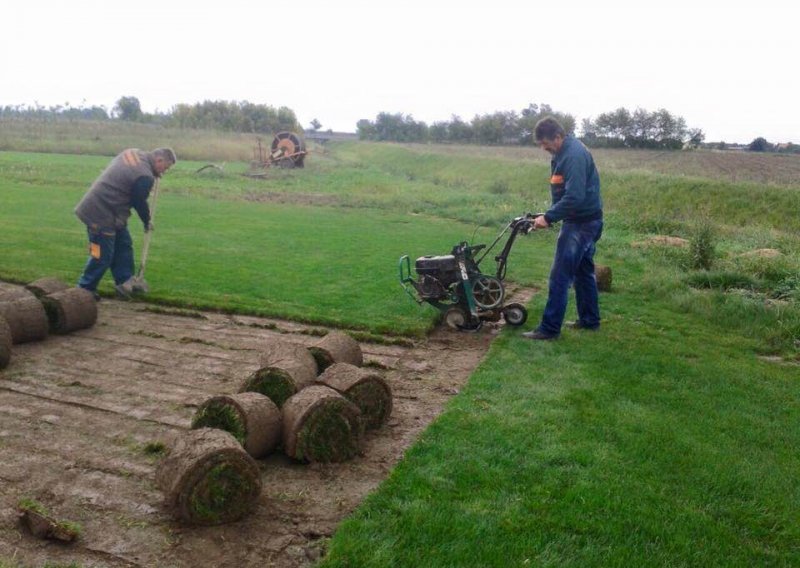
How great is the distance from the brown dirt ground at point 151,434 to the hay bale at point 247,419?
0.57 feet

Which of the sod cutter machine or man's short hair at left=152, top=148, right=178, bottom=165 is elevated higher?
man's short hair at left=152, top=148, right=178, bottom=165

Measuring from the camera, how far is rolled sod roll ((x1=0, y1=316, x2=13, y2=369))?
6215 millimetres

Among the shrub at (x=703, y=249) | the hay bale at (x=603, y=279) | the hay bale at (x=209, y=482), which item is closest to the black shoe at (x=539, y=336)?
the hay bale at (x=603, y=279)

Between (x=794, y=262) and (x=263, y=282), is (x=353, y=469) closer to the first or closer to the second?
(x=263, y=282)

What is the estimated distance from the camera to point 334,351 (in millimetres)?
6168

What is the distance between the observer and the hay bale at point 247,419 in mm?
4664

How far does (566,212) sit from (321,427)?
4.10 meters

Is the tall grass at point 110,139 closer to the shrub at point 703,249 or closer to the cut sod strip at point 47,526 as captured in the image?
the shrub at point 703,249

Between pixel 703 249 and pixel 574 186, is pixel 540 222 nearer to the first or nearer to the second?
pixel 574 186

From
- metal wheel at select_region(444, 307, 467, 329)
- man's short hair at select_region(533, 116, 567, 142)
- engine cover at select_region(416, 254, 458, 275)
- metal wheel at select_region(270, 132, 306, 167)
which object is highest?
metal wheel at select_region(270, 132, 306, 167)

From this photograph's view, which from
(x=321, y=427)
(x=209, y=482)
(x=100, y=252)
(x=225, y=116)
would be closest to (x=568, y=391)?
(x=321, y=427)

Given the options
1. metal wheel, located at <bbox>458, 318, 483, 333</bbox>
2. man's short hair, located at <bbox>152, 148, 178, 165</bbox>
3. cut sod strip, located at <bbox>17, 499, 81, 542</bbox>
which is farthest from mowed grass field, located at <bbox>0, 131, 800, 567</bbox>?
man's short hair, located at <bbox>152, 148, 178, 165</bbox>

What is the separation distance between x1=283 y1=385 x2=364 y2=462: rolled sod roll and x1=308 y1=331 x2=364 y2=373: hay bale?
1.12 m

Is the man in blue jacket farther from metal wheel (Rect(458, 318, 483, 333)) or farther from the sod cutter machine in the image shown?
metal wheel (Rect(458, 318, 483, 333))
